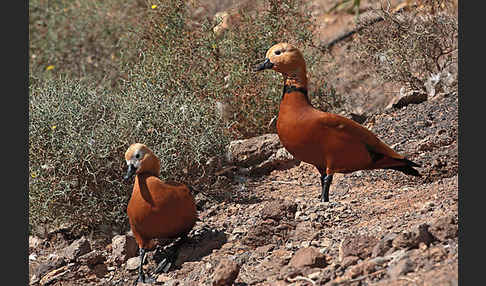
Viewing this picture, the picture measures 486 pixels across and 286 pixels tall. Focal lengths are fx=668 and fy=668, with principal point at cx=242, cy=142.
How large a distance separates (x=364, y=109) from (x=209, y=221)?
11.8 feet

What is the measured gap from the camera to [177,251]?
493 cm

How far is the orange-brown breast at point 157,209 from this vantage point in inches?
181

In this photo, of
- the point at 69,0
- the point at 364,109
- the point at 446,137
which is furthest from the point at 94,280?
the point at 69,0

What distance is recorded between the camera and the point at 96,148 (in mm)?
5746

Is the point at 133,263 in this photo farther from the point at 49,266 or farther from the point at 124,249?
the point at 49,266

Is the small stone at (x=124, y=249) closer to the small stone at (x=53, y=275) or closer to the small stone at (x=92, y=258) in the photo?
the small stone at (x=92, y=258)

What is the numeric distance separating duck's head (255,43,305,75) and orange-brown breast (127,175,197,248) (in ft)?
3.63

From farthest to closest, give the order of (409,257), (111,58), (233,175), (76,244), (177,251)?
(111,58) < (233,175) < (76,244) < (177,251) < (409,257)

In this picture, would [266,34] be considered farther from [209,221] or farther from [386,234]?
[386,234]

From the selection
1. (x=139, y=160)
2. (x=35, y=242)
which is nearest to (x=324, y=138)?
(x=139, y=160)

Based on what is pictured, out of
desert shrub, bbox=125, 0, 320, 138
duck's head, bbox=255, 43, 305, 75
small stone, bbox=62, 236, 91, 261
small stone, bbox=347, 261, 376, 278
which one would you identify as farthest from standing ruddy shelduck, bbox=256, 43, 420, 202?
desert shrub, bbox=125, 0, 320, 138

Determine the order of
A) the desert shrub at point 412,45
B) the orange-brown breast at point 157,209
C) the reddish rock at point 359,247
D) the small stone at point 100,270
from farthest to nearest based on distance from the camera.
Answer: the desert shrub at point 412,45
the small stone at point 100,270
the orange-brown breast at point 157,209
the reddish rock at point 359,247

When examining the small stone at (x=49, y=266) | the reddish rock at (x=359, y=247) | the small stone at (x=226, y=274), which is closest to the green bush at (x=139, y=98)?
the small stone at (x=49, y=266)

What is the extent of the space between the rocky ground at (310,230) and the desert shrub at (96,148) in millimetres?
328
